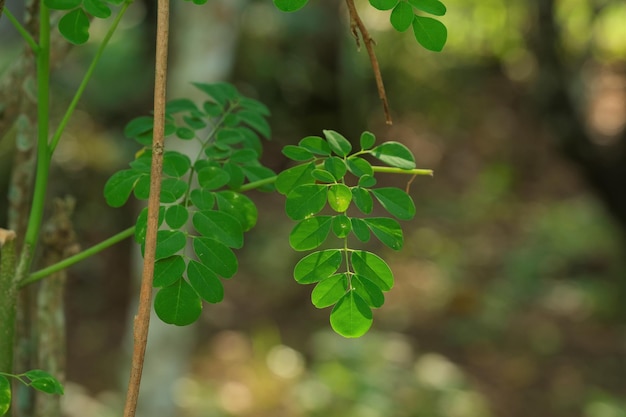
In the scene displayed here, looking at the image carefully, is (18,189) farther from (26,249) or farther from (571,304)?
(571,304)

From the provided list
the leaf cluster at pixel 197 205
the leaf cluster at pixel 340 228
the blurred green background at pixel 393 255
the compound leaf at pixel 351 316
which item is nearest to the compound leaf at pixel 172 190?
the leaf cluster at pixel 197 205

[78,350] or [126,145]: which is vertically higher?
[126,145]

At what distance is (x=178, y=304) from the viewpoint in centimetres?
70

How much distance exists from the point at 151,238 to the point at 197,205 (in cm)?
19

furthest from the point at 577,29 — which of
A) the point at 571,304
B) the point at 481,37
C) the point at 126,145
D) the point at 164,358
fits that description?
the point at 164,358

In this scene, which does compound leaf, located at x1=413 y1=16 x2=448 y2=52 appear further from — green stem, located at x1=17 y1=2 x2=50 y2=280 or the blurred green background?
the blurred green background

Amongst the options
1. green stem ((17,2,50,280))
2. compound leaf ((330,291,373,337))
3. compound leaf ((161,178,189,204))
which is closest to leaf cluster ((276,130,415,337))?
compound leaf ((330,291,373,337))

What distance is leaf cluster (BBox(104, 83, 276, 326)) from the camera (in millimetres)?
707

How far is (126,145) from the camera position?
16.8 feet

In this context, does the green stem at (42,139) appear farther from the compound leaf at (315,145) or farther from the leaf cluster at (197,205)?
the compound leaf at (315,145)

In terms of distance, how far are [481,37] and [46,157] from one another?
27.1 ft

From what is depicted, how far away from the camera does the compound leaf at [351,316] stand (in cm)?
70

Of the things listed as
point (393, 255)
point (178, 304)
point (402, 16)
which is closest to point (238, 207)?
point (178, 304)

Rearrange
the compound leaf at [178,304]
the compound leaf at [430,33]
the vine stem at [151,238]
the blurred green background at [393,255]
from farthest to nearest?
the blurred green background at [393,255]
the compound leaf at [430,33]
the compound leaf at [178,304]
the vine stem at [151,238]
